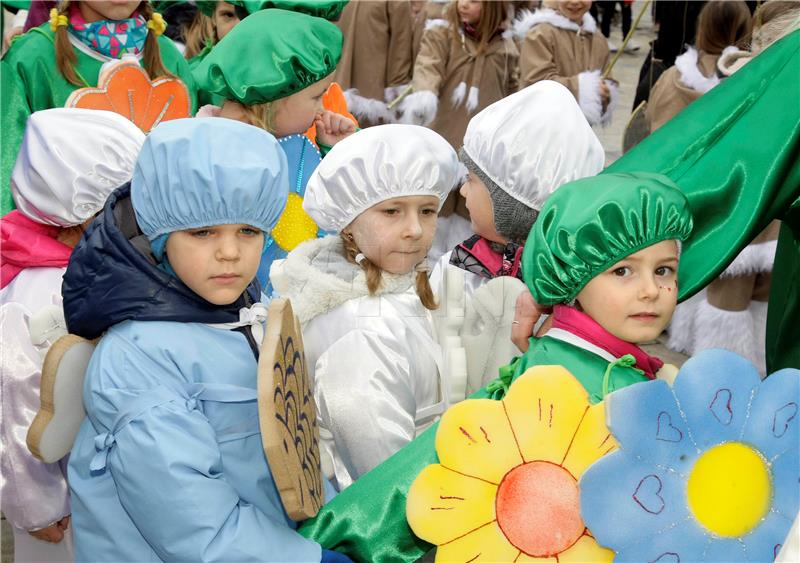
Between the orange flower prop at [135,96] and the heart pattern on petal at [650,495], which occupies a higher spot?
the heart pattern on petal at [650,495]

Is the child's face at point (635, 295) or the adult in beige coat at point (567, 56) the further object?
the adult in beige coat at point (567, 56)

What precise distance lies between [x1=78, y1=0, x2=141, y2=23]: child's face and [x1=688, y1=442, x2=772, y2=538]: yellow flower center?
2.72 metres

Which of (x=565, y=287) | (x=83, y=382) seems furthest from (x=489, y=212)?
(x=83, y=382)

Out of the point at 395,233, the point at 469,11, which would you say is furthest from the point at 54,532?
the point at 469,11

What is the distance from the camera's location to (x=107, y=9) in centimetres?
362

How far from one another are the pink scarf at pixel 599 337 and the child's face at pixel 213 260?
2.06ft

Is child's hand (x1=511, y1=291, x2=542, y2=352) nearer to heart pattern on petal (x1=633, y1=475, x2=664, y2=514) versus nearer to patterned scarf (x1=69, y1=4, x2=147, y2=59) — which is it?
heart pattern on petal (x1=633, y1=475, x2=664, y2=514)

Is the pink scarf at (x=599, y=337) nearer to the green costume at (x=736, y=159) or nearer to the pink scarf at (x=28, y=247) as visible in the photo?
the green costume at (x=736, y=159)

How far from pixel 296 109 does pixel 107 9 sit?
0.84 metres

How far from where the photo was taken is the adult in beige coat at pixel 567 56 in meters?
5.61

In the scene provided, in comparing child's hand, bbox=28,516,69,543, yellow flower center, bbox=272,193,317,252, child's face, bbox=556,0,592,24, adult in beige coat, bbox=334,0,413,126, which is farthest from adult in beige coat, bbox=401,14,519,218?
child's hand, bbox=28,516,69,543

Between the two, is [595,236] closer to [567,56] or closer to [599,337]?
[599,337]

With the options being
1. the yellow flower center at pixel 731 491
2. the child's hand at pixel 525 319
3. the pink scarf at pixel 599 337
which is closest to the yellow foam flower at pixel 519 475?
the yellow flower center at pixel 731 491

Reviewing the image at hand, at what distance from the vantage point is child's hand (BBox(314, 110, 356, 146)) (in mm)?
3525
